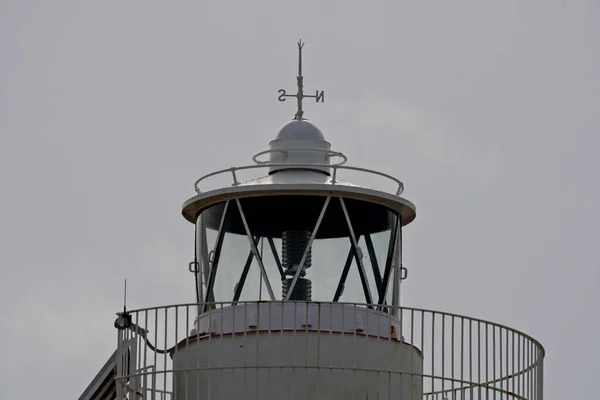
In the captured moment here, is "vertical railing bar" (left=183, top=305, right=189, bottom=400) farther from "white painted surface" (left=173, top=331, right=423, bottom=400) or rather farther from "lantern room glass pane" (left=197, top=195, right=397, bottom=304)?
"lantern room glass pane" (left=197, top=195, right=397, bottom=304)

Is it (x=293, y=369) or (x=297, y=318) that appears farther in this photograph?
(x=297, y=318)

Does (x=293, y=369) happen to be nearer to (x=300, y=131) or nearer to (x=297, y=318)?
(x=297, y=318)

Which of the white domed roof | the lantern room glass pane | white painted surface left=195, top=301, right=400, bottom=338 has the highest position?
the white domed roof

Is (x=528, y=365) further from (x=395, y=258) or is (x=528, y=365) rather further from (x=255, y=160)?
(x=255, y=160)

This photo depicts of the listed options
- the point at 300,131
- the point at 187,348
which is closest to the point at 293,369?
the point at 187,348

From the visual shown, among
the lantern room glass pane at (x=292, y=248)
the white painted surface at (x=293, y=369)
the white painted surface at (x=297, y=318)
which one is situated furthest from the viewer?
the lantern room glass pane at (x=292, y=248)

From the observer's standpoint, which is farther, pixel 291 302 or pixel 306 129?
pixel 306 129

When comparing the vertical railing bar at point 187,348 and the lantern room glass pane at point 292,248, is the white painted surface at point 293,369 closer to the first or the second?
the vertical railing bar at point 187,348

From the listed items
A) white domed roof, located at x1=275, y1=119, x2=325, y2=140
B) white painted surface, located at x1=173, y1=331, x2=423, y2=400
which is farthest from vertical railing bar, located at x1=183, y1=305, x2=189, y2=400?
white domed roof, located at x1=275, y1=119, x2=325, y2=140

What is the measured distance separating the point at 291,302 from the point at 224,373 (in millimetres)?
1284

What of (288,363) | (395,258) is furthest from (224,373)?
(395,258)

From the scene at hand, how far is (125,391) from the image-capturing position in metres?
30.6

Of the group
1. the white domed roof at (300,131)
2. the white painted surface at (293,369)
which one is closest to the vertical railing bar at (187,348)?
the white painted surface at (293,369)

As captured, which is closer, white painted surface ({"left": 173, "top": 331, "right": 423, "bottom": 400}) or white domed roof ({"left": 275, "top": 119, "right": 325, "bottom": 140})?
white painted surface ({"left": 173, "top": 331, "right": 423, "bottom": 400})
